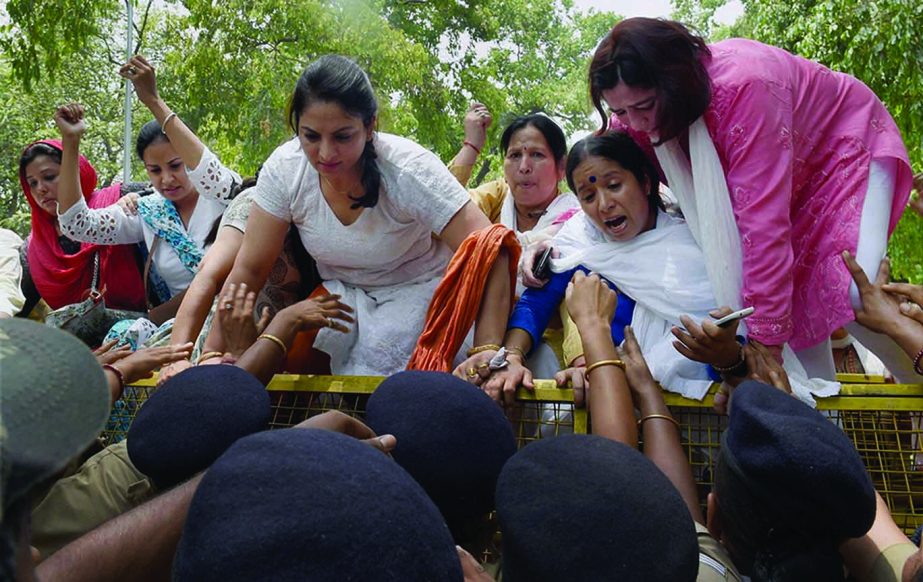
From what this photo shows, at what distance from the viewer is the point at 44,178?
427 cm

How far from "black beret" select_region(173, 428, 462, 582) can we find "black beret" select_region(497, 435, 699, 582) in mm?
244

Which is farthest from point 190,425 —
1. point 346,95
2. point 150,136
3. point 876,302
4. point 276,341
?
point 150,136

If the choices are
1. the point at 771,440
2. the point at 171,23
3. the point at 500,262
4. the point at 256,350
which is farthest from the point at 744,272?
the point at 171,23

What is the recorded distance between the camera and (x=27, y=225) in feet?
55.0

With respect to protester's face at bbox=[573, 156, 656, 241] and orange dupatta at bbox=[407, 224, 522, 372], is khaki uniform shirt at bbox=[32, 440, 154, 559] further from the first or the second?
protester's face at bbox=[573, 156, 656, 241]

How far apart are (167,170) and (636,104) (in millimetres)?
2382

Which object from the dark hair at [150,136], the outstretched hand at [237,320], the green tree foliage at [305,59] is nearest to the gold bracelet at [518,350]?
the outstretched hand at [237,320]

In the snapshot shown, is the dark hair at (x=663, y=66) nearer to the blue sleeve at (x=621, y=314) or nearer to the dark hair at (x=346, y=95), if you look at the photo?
the blue sleeve at (x=621, y=314)

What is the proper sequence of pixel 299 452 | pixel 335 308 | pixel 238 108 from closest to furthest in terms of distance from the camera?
pixel 299 452
pixel 335 308
pixel 238 108

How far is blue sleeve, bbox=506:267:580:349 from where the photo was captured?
2.78 metres

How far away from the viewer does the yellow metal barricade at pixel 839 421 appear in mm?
2219

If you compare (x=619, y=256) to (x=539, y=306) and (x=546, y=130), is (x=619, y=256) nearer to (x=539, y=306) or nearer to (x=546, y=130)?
(x=539, y=306)

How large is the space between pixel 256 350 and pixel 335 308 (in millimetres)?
359

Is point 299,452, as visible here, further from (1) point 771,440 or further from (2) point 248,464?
(1) point 771,440
